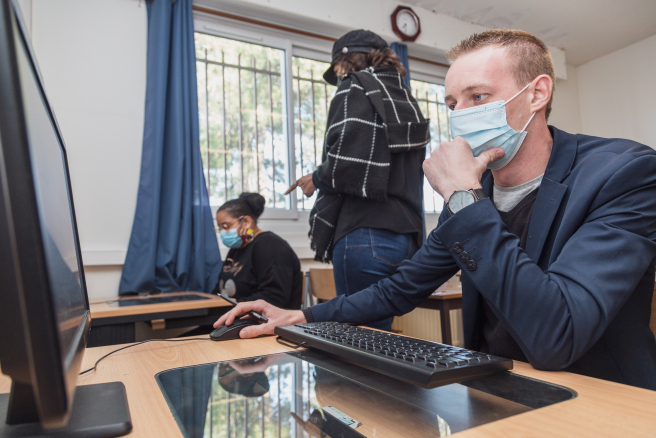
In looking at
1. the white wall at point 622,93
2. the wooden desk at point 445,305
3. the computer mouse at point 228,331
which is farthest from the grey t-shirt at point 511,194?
the white wall at point 622,93

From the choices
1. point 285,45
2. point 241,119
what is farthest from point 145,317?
point 285,45

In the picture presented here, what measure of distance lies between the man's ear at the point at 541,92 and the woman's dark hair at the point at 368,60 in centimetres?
82

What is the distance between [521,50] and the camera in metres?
0.98

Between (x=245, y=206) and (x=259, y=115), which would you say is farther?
(x=259, y=115)

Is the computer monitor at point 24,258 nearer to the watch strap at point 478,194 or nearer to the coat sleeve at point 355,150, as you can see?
the watch strap at point 478,194

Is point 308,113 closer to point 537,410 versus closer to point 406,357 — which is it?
point 406,357

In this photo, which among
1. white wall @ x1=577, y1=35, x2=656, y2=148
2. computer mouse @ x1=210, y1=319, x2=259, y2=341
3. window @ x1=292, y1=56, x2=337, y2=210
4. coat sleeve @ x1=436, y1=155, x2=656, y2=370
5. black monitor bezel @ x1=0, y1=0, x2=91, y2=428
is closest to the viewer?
black monitor bezel @ x1=0, y1=0, x2=91, y2=428

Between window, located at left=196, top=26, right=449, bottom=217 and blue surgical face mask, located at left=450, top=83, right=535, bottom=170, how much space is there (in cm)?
238

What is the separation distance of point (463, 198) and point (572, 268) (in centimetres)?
21

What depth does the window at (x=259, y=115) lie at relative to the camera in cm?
318

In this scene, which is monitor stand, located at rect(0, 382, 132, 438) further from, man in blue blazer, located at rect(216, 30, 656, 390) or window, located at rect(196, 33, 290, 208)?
window, located at rect(196, 33, 290, 208)

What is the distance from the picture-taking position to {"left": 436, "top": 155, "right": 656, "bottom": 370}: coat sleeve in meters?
0.65

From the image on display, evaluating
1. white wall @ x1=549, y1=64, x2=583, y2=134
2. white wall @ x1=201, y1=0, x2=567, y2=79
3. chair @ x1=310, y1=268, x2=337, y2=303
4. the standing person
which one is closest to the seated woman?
chair @ x1=310, y1=268, x2=337, y2=303

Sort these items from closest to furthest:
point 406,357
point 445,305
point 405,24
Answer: point 406,357 → point 445,305 → point 405,24
